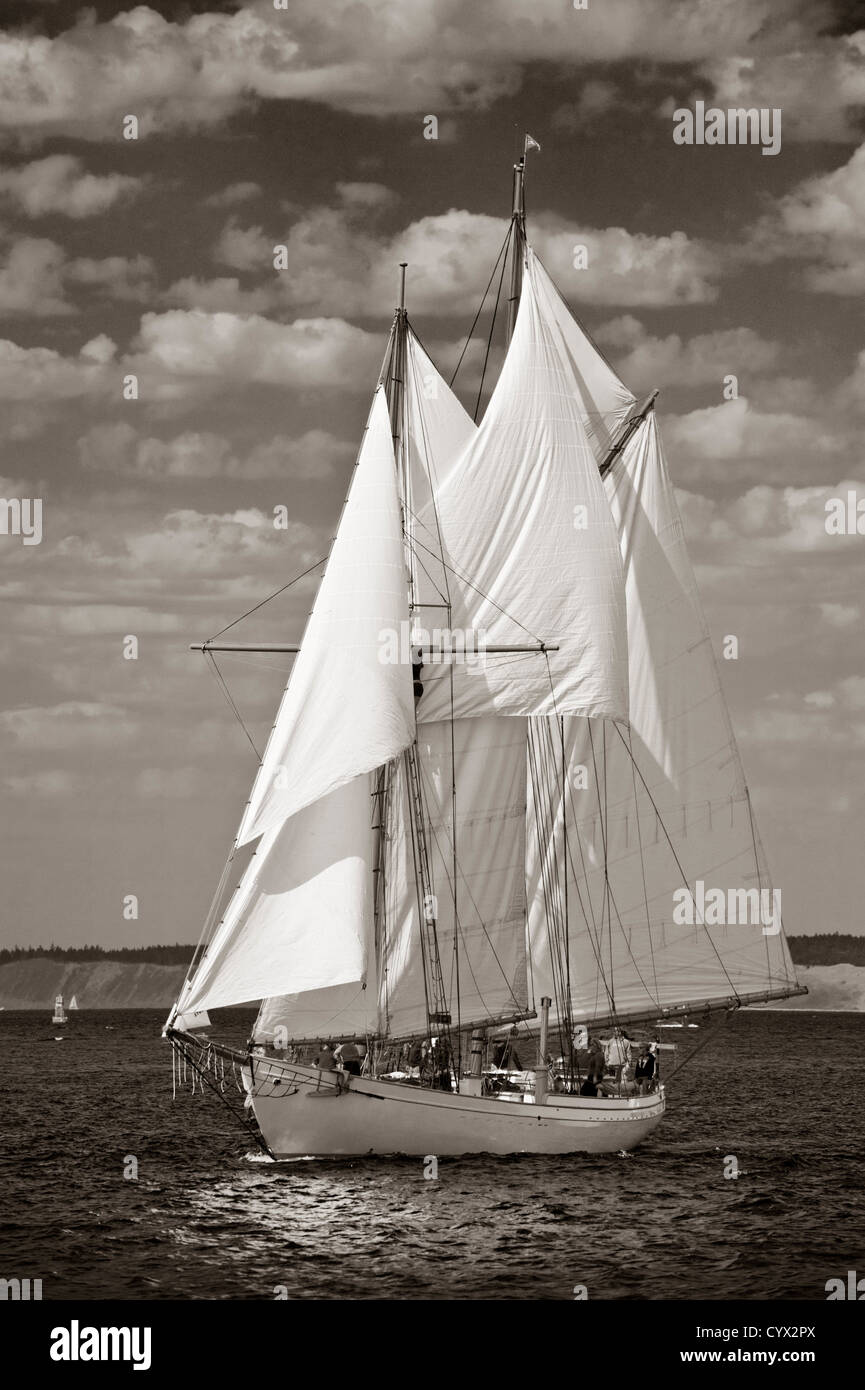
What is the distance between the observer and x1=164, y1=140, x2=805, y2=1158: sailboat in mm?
45562

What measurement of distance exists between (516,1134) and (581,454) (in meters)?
19.0

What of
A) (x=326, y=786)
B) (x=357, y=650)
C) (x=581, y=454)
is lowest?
(x=326, y=786)

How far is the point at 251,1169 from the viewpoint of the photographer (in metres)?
49.6

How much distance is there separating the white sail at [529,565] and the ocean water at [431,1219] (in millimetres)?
12833

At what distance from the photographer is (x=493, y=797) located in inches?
2104

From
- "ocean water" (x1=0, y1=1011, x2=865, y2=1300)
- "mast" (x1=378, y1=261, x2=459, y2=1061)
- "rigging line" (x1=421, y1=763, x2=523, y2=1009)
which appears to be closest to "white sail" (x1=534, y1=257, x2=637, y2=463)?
"mast" (x1=378, y1=261, x2=459, y2=1061)

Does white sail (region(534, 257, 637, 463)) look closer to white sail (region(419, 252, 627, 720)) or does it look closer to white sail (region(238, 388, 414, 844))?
white sail (region(419, 252, 627, 720))

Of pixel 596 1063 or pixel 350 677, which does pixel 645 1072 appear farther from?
pixel 350 677

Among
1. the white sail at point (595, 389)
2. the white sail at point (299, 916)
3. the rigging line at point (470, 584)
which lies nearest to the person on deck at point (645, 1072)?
A: the white sail at point (299, 916)

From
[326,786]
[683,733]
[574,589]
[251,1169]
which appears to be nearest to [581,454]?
[574,589]

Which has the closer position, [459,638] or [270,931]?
[270,931]
